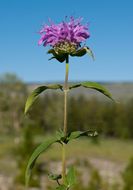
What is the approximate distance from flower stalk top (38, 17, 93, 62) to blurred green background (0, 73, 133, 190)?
12995 mm

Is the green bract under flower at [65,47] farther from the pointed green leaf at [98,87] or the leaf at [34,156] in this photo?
the leaf at [34,156]

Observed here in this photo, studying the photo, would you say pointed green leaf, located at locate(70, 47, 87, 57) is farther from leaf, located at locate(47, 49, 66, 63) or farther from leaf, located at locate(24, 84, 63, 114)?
leaf, located at locate(24, 84, 63, 114)

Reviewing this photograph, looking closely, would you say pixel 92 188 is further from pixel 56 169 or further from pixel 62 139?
pixel 62 139

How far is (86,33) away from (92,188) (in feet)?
49.1

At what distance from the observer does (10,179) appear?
21594 millimetres

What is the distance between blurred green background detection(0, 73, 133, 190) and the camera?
21.4 m

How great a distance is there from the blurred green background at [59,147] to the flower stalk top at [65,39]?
13.0m

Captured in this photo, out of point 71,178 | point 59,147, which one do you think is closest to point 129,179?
point 71,178

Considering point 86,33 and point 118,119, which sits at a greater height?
point 86,33

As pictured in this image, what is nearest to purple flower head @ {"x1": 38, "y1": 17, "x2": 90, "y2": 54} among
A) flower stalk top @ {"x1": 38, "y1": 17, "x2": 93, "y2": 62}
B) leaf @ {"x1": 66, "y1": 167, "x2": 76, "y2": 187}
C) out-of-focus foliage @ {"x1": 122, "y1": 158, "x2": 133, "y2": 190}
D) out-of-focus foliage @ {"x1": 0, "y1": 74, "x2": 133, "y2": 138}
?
flower stalk top @ {"x1": 38, "y1": 17, "x2": 93, "y2": 62}

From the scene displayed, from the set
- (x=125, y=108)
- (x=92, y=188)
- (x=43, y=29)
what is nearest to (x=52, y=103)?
(x=125, y=108)

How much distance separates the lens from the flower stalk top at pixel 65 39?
Result: 174cm

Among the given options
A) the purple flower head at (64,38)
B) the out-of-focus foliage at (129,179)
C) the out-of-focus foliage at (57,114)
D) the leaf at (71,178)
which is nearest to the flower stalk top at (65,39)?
the purple flower head at (64,38)

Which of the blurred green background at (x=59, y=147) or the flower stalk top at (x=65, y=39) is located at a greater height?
the flower stalk top at (x=65, y=39)
